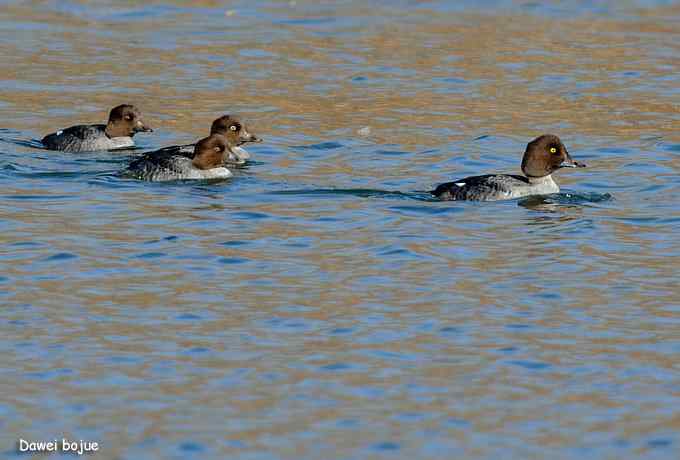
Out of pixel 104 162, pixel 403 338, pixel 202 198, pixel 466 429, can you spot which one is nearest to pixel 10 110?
pixel 104 162

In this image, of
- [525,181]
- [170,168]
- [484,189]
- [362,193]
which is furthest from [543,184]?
[170,168]

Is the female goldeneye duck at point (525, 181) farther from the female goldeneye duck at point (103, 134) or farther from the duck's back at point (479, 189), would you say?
the female goldeneye duck at point (103, 134)

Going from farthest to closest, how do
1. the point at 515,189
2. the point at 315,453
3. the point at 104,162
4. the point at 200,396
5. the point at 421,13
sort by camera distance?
the point at 421,13 < the point at 104,162 < the point at 515,189 < the point at 200,396 < the point at 315,453

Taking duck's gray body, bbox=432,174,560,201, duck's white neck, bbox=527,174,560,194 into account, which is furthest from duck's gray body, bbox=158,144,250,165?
duck's white neck, bbox=527,174,560,194

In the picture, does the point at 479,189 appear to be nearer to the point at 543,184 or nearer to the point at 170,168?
the point at 543,184

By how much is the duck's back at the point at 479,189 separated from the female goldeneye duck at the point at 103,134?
20.9ft

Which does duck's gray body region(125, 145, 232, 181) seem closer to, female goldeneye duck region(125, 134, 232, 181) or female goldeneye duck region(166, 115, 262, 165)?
female goldeneye duck region(125, 134, 232, 181)

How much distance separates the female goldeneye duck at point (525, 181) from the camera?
18516mm

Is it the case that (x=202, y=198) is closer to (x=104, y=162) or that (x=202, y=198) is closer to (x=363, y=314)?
(x=104, y=162)

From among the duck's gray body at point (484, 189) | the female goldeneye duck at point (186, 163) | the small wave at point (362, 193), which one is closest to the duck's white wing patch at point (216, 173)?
the female goldeneye duck at point (186, 163)

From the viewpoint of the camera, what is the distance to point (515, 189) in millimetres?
18844

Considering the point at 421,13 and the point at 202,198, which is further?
the point at 421,13

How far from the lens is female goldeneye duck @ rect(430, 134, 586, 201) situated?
18.5 metres

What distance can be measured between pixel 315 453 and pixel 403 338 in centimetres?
265
